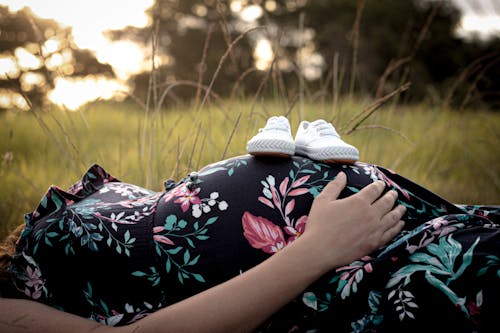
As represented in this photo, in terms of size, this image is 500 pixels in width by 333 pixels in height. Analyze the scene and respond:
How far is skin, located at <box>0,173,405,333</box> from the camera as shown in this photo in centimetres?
87

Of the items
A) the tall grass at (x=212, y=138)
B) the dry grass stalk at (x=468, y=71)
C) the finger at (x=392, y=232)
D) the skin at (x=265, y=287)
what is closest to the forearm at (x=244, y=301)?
the skin at (x=265, y=287)

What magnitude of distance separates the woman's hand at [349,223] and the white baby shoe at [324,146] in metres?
0.06

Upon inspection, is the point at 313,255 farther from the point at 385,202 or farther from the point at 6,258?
Answer: the point at 6,258

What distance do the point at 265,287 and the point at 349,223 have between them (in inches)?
10.9

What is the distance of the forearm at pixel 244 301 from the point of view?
34.0 inches

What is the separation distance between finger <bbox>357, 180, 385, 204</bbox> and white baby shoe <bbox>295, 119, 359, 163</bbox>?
0.10 metres

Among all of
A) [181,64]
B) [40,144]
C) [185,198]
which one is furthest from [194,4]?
[185,198]

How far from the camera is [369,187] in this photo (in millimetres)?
1072

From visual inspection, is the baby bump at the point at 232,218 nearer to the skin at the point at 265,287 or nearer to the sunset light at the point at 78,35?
the skin at the point at 265,287

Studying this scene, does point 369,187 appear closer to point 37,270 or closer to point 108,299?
point 108,299

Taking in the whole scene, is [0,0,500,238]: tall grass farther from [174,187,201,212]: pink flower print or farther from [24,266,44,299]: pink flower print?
[24,266,44,299]: pink flower print

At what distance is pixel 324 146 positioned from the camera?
1.12m

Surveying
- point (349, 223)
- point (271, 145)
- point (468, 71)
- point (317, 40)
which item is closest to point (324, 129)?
point (271, 145)

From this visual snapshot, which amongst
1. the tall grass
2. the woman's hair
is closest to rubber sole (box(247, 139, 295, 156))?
the tall grass
